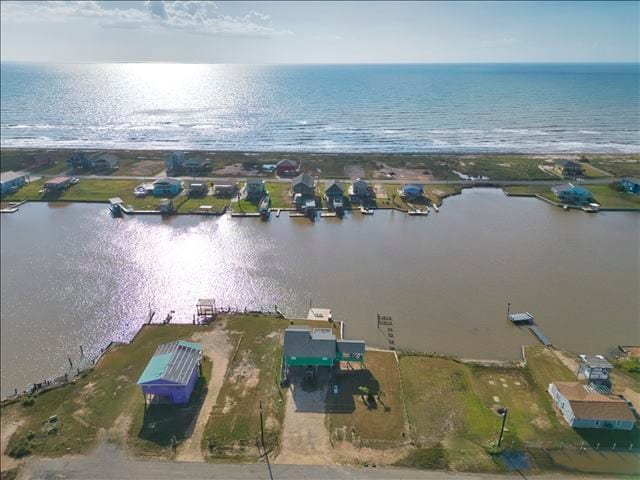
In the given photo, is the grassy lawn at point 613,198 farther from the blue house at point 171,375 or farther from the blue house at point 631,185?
the blue house at point 171,375

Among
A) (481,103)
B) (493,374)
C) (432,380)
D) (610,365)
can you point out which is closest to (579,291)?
(610,365)

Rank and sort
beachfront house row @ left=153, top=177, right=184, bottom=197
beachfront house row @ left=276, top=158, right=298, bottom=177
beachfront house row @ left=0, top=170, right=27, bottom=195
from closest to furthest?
beachfront house row @ left=0, top=170, right=27, bottom=195
beachfront house row @ left=153, top=177, right=184, bottom=197
beachfront house row @ left=276, top=158, right=298, bottom=177

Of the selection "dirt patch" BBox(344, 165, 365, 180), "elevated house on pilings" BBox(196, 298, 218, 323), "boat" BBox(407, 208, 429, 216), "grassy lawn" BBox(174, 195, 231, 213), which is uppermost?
"elevated house on pilings" BBox(196, 298, 218, 323)

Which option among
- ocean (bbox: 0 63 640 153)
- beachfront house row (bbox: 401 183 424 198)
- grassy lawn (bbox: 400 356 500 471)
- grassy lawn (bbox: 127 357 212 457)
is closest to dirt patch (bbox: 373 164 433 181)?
beachfront house row (bbox: 401 183 424 198)

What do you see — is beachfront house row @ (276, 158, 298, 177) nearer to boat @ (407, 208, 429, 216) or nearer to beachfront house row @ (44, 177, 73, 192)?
boat @ (407, 208, 429, 216)

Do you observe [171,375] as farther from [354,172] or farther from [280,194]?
[354,172]

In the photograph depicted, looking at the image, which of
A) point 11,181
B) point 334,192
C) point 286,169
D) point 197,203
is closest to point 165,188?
point 197,203

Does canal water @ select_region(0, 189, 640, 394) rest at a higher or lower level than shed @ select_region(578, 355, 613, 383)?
lower
